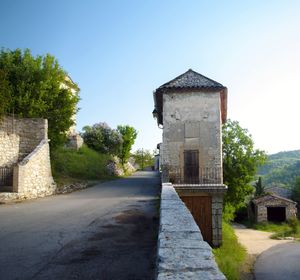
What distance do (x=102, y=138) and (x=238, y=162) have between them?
50.3 feet

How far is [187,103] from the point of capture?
53.6 feet

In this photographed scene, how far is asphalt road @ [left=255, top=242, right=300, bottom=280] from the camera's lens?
1591 centimetres

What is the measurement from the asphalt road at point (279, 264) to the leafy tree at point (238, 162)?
279 inches

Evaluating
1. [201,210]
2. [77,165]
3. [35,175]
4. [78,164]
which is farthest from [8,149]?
[201,210]

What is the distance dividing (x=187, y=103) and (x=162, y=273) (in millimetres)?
14472

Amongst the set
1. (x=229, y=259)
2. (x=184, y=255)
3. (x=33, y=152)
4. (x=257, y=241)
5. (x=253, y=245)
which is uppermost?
(x=33, y=152)

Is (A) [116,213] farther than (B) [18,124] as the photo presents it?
No

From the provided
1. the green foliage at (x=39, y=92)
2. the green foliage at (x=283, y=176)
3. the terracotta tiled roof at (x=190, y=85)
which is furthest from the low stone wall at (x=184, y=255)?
the green foliage at (x=283, y=176)

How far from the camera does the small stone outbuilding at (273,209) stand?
117 ft

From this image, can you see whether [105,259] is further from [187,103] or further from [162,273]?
[187,103]

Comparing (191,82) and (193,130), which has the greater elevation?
(191,82)

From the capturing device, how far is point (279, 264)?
1817cm

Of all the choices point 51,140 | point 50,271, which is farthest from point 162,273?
point 51,140

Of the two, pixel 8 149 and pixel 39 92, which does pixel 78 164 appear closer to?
pixel 39 92
